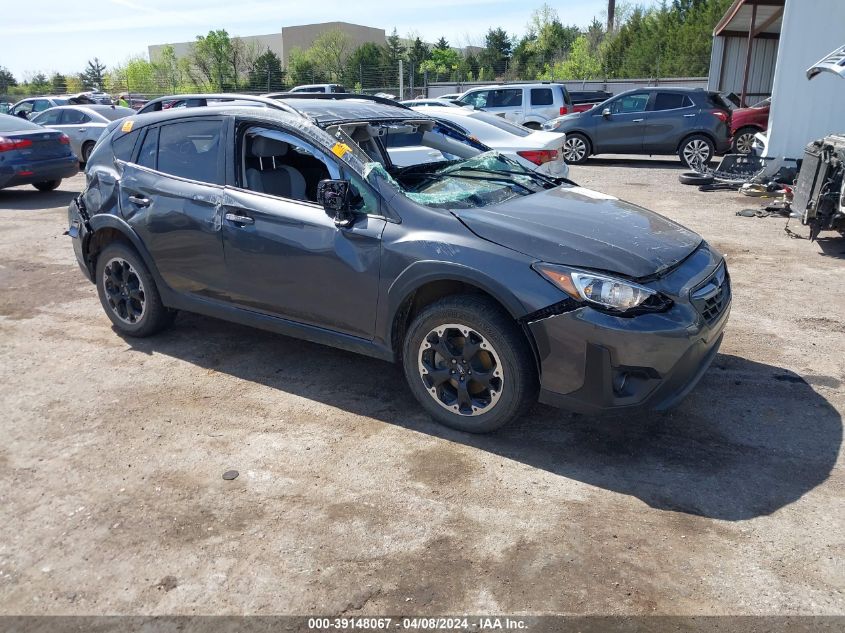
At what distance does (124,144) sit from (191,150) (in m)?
0.77

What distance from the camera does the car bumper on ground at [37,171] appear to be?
39.5ft

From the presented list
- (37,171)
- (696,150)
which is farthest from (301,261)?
(696,150)

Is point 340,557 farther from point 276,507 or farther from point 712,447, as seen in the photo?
point 712,447

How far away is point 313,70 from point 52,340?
4694cm

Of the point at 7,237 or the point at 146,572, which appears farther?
the point at 7,237

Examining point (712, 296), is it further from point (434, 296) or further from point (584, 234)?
point (434, 296)

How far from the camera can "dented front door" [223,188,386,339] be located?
4004 mm

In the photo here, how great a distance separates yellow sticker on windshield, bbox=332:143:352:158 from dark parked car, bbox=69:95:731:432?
10mm

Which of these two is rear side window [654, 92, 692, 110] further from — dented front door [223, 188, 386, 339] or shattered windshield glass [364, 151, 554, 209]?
dented front door [223, 188, 386, 339]

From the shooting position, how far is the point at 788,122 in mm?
12453

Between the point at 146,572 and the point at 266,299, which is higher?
the point at 266,299

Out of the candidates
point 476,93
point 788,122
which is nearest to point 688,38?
point 476,93

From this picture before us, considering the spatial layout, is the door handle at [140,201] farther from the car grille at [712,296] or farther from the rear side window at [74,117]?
the rear side window at [74,117]

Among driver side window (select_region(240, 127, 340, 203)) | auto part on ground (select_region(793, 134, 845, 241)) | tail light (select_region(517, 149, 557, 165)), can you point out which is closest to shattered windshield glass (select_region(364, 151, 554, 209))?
driver side window (select_region(240, 127, 340, 203))
